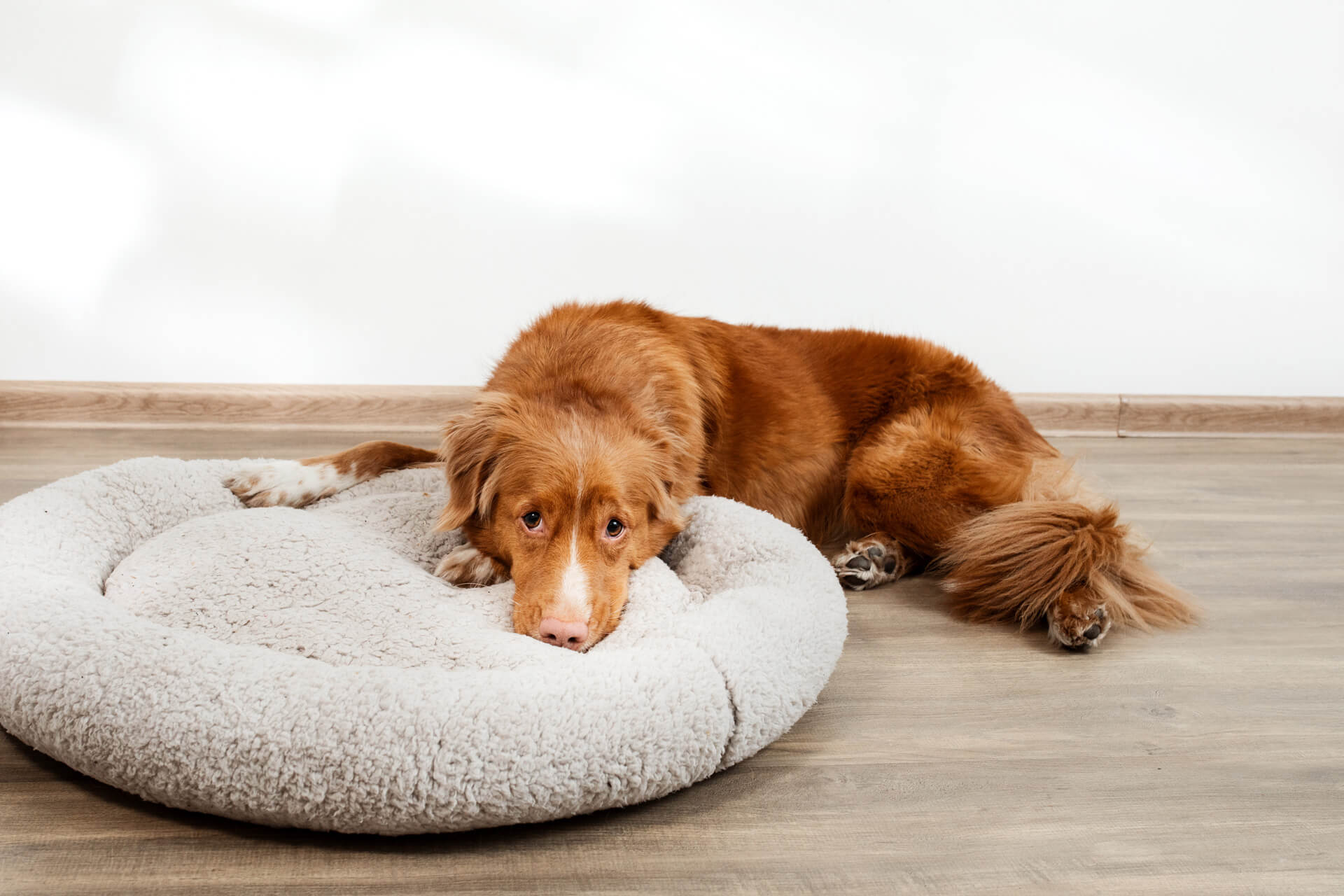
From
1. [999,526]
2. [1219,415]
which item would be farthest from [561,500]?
[1219,415]

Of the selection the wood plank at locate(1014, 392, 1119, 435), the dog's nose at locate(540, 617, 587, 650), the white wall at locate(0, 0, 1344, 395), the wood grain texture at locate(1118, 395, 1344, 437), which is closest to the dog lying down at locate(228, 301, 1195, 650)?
the dog's nose at locate(540, 617, 587, 650)

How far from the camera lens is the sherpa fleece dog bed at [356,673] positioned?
4.46ft

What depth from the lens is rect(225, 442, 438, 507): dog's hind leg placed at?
2455mm

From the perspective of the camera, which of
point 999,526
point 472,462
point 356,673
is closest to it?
point 356,673

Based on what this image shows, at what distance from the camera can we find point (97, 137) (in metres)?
3.76

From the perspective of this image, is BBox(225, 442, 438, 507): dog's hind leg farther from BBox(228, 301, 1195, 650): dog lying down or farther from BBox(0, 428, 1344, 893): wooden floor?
BBox(0, 428, 1344, 893): wooden floor

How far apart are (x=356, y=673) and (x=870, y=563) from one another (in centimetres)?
146

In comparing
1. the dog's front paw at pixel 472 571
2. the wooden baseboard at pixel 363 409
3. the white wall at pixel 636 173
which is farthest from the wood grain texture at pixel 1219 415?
the dog's front paw at pixel 472 571

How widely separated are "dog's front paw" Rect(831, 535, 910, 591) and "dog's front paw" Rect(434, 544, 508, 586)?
0.88 metres

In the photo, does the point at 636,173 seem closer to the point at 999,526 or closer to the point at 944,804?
the point at 999,526

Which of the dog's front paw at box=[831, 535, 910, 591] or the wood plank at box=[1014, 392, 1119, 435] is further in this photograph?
the wood plank at box=[1014, 392, 1119, 435]

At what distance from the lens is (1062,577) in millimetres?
2236

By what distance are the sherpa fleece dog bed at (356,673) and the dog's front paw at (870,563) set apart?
46 centimetres

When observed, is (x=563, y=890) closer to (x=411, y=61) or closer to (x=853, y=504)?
(x=853, y=504)
